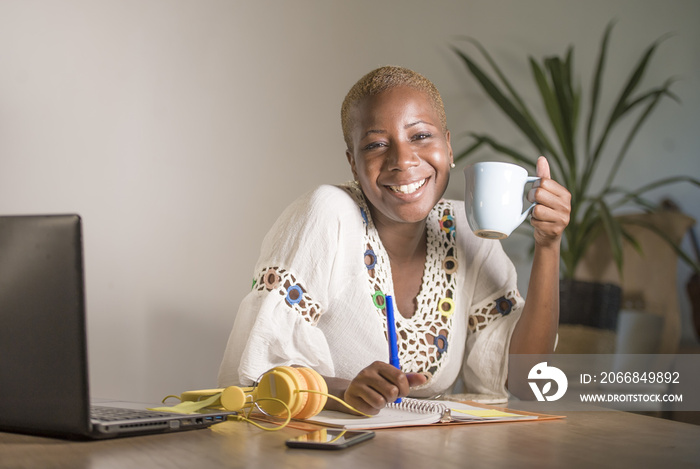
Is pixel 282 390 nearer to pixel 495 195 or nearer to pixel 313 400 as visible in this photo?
pixel 313 400

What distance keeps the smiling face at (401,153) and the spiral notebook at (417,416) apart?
448mm

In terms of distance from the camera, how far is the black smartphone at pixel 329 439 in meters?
0.65

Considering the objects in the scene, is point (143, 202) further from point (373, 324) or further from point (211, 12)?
point (373, 324)

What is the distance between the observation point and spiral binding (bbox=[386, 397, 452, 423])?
85 centimetres

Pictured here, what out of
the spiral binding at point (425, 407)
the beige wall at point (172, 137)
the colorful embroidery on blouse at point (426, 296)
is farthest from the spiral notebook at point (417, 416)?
the beige wall at point (172, 137)

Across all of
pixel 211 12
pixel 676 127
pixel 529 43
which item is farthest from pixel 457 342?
pixel 676 127

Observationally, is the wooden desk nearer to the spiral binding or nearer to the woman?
the spiral binding

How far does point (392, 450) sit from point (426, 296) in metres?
0.70

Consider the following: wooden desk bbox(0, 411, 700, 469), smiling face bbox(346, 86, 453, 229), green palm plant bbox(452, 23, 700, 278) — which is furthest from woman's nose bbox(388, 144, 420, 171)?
green palm plant bbox(452, 23, 700, 278)

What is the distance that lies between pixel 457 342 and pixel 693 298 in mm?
1966

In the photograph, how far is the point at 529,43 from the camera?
2779mm

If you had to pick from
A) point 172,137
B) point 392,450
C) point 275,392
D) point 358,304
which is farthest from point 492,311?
point 172,137

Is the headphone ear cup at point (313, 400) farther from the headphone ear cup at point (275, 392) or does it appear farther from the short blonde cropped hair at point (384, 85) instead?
the short blonde cropped hair at point (384, 85)

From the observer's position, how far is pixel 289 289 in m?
1.16
